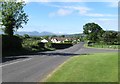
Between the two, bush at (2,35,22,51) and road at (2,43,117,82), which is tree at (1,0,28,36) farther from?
road at (2,43,117,82)

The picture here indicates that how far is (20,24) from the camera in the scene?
6253cm

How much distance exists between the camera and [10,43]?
51031 millimetres

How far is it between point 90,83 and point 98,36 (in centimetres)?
18396

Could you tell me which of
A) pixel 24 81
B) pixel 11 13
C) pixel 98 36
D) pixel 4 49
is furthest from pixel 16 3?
pixel 98 36

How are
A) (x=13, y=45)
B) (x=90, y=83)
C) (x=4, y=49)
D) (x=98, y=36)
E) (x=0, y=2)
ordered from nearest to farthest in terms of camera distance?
Answer: 1. (x=90, y=83)
2. (x=4, y=49)
3. (x=13, y=45)
4. (x=0, y=2)
5. (x=98, y=36)

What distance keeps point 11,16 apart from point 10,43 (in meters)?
10.6

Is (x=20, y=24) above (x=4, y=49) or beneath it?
above

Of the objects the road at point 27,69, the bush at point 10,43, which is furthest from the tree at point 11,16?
the road at point 27,69

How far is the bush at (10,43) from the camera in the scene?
47.1 meters

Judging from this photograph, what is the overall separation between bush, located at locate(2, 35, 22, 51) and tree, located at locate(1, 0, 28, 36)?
315 centimetres

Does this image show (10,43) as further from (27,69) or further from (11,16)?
(27,69)

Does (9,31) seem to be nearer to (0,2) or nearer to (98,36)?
(0,2)

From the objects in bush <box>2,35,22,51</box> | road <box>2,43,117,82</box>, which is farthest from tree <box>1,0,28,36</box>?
road <box>2,43,117,82</box>

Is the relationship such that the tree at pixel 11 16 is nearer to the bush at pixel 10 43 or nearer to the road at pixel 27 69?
the bush at pixel 10 43
